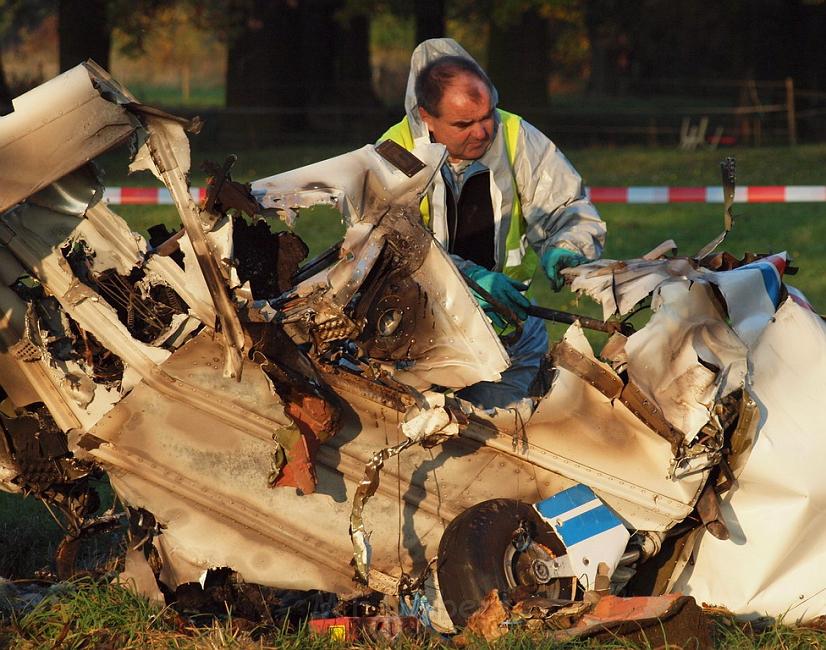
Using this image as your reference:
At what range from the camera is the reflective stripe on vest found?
536 centimetres

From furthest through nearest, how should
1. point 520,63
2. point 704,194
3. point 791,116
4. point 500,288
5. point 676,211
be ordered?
1. point 520,63
2. point 791,116
3. point 676,211
4. point 704,194
5. point 500,288

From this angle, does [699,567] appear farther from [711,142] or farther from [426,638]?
A: [711,142]

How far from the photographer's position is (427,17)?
24.1m

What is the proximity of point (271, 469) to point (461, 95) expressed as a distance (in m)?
1.86

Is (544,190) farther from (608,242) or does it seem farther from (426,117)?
(608,242)

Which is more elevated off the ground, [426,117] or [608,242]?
[426,117]

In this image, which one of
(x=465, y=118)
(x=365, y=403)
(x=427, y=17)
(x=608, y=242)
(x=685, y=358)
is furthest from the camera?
(x=427, y=17)

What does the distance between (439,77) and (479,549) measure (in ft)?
6.87

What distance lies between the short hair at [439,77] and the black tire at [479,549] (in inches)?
72.5

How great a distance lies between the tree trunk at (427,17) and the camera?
24.1 m

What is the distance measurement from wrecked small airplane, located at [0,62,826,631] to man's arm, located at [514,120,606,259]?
100 cm

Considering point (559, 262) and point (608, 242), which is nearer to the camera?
point (559, 262)

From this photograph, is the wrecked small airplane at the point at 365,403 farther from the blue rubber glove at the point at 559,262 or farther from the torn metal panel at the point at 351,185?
the blue rubber glove at the point at 559,262

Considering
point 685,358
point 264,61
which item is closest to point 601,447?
point 685,358
